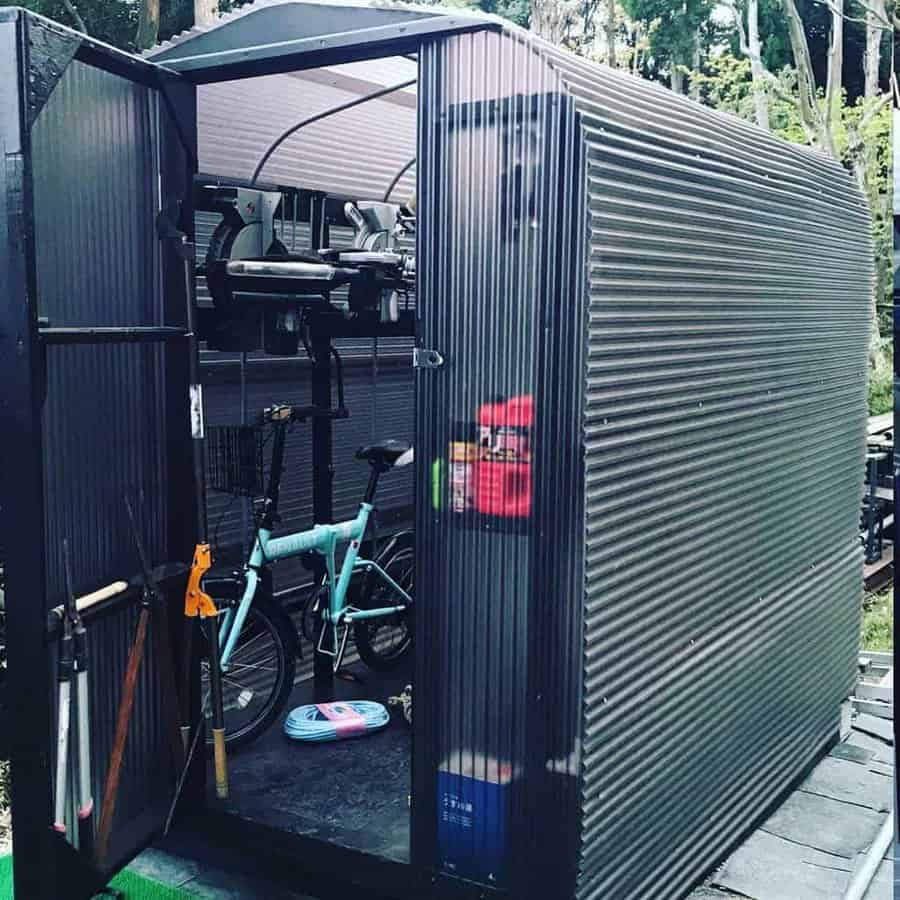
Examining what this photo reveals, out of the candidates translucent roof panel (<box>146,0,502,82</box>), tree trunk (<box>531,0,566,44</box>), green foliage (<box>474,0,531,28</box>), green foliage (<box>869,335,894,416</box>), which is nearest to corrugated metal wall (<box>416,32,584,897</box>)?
translucent roof panel (<box>146,0,502,82</box>)

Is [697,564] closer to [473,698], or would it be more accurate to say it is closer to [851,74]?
[473,698]

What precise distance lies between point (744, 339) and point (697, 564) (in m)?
0.94

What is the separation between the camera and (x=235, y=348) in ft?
14.7

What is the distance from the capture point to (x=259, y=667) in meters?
4.97

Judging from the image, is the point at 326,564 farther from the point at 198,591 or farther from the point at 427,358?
the point at 427,358

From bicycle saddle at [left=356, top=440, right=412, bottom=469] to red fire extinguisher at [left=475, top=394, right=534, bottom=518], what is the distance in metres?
2.01

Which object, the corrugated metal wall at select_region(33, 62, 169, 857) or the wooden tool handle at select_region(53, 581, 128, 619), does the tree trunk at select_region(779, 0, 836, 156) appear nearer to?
the corrugated metal wall at select_region(33, 62, 169, 857)

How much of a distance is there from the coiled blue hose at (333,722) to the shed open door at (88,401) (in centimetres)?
105

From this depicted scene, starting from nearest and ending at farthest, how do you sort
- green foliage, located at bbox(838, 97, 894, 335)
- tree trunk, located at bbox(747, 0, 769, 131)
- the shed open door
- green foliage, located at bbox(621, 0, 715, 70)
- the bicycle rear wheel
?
the shed open door, the bicycle rear wheel, green foliage, located at bbox(838, 97, 894, 335), tree trunk, located at bbox(747, 0, 769, 131), green foliage, located at bbox(621, 0, 715, 70)

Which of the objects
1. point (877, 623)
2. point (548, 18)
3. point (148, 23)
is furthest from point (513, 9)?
point (877, 623)

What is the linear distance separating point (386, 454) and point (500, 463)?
210 cm

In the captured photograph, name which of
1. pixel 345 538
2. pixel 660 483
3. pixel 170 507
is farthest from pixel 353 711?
pixel 660 483

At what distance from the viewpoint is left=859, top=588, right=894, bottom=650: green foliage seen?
26.1ft

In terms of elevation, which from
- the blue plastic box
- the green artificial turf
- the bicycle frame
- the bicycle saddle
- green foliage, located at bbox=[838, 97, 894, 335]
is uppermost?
green foliage, located at bbox=[838, 97, 894, 335]
